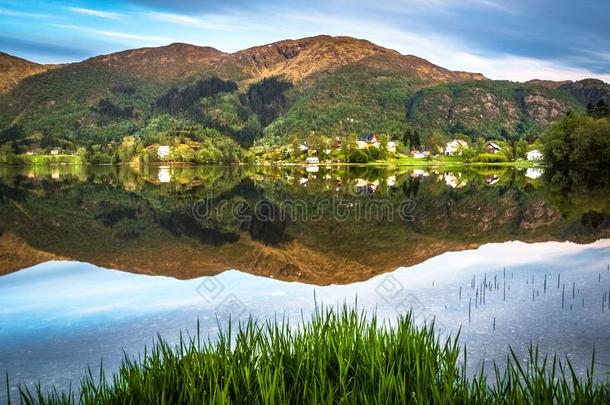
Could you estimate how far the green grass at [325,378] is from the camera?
6383mm

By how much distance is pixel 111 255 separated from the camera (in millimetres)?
23562

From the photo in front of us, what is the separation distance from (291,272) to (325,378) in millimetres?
11833

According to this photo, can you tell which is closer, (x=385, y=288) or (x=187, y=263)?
(x=385, y=288)

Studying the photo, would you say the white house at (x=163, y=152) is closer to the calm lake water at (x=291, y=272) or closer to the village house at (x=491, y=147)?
the village house at (x=491, y=147)

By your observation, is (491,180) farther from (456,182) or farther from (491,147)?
(491,147)

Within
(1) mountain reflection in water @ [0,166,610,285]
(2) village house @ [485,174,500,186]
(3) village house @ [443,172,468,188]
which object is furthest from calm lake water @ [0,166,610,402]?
(2) village house @ [485,174,500,186]

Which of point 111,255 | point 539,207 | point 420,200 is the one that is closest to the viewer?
point 111,255

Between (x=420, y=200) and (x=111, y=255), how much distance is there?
2658 centimetres

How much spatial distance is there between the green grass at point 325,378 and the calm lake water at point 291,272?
55.6 inches

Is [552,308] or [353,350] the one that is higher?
[353,350]

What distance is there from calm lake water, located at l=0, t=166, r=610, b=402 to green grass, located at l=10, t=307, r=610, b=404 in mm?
1413

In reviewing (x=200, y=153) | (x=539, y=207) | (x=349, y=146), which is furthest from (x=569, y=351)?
(x=200, y=153)

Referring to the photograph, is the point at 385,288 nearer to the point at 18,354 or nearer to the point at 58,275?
the point at 18,354

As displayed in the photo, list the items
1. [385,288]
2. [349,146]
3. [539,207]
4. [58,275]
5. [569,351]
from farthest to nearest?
[349,146]
[539,207]
[58,275]
[385,288]
[569,351]
